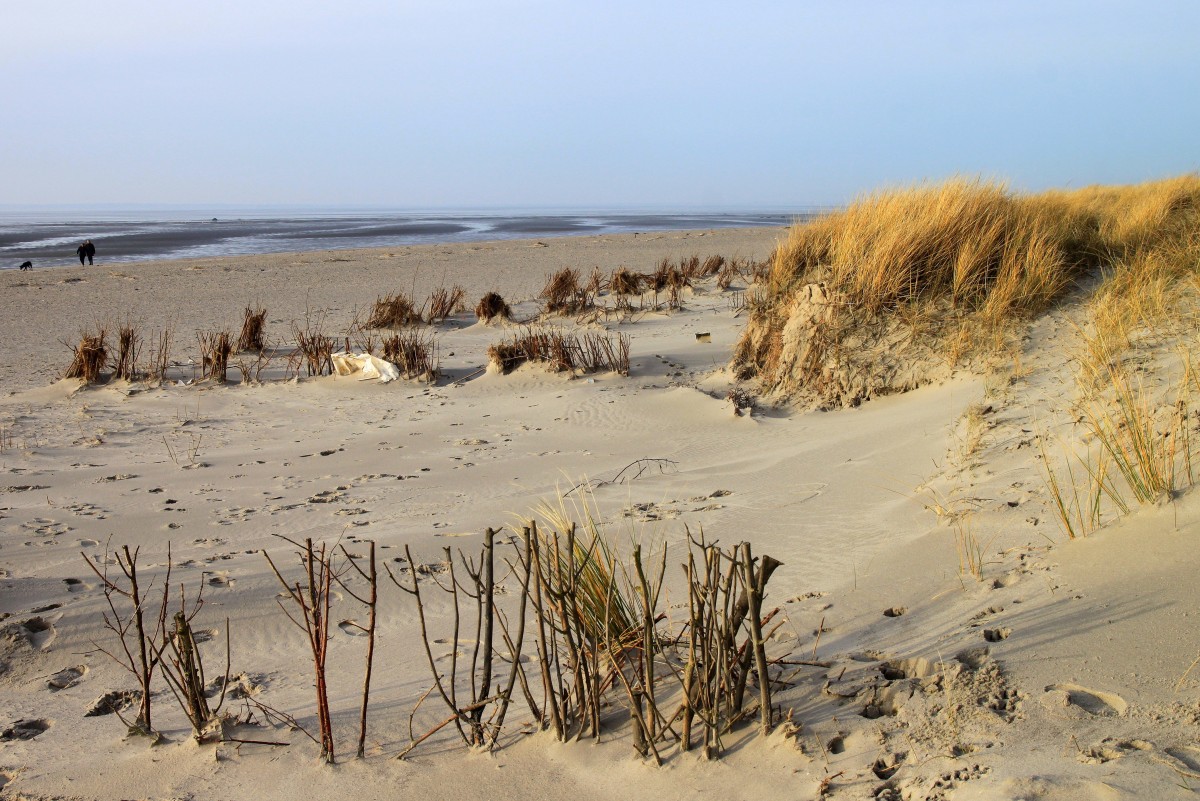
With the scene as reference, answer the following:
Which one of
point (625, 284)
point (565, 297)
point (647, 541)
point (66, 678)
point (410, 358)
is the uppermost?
point (625, 284)

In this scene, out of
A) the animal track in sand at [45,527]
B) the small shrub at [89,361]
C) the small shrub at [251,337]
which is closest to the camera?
the animal track in sand at [45,527]

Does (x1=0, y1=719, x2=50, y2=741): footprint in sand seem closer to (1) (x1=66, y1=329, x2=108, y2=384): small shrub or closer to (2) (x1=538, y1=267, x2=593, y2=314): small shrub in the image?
(1) (x1=66, y1=329, x2=108, y2=384): small shrub

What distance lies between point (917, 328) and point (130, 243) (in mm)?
34806

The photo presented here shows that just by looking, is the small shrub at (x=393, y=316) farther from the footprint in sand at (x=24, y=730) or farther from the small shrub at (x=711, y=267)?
the footprint in sand at (x=24, y=730)

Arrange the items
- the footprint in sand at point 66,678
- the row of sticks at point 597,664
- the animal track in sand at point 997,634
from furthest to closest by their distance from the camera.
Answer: the footprint in sand at point 66,678
the animal track in sand at point 997,634
the row of sticks at point 597,664

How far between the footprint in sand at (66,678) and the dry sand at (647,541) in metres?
0.03

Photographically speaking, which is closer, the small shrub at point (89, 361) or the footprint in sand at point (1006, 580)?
the footprint in sand at point (1006, 580)

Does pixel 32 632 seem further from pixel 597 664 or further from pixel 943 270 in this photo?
pixel 943 270

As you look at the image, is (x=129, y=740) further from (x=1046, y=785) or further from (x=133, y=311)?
(x=133, y=311)

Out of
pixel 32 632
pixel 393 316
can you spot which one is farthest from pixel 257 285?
pixel 32 632

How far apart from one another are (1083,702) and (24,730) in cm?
304

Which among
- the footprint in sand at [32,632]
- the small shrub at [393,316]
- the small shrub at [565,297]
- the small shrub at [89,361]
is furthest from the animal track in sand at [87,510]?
the small shrub at [565,297]

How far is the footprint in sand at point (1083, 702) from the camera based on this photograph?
6.73 ft

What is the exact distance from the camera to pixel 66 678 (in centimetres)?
312
